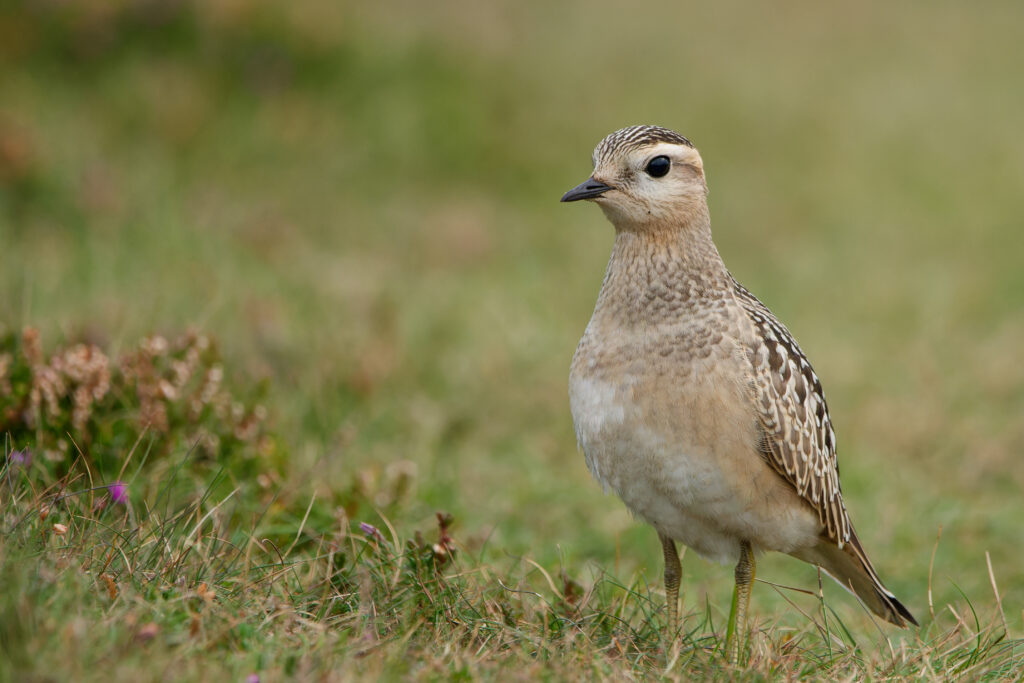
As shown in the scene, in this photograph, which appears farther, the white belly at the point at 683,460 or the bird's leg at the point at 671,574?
the bird's leg at the point at 671,574

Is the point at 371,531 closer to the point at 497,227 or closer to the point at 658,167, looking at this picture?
the point at 658,167

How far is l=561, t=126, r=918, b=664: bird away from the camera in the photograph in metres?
4.35

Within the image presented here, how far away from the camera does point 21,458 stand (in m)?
4.32

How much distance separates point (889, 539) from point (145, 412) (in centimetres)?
409

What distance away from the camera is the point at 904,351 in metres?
9.49

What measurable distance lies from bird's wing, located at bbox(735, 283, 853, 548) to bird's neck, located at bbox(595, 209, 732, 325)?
0.70 ft

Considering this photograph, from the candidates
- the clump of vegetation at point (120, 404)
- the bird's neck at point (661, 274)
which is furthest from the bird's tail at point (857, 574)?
the clump of vegetation at point (120, 404)

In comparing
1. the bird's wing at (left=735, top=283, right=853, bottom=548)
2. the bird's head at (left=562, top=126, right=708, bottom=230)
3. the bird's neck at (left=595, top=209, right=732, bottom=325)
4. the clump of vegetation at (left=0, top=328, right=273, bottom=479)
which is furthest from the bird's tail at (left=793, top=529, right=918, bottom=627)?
the clump of vegetation at (left=0, top=328, right=273, bottom=479)

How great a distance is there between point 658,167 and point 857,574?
2.03m

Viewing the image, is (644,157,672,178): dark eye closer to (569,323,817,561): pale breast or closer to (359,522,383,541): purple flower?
(569,323,817,561): pale breast

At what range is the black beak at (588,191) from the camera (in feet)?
15.1

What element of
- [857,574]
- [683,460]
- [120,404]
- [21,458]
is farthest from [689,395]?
[120,404]

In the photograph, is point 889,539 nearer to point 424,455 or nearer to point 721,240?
point 424,455

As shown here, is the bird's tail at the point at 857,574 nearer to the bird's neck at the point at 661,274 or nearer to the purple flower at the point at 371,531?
the bird's neck at the point at 661,274
